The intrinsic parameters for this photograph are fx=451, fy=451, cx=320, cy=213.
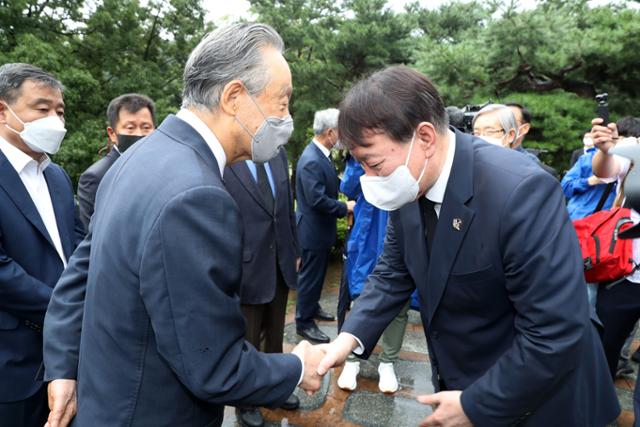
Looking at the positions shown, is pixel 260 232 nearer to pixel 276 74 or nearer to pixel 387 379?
pixel 387 379

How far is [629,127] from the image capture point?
13.9 feet

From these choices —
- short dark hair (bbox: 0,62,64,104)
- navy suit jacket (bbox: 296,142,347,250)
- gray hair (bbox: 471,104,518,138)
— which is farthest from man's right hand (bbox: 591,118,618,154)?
short dark hair (bbox: 0,62,64,104)

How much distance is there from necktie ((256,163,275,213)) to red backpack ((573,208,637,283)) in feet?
7.24

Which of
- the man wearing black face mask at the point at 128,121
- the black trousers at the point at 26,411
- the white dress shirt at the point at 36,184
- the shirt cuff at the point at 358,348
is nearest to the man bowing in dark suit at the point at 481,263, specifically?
the shirt cuff at the point at 358,348

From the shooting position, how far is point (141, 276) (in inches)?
48.0

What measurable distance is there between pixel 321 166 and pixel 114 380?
3316 millimetres

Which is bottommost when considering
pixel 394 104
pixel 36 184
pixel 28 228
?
pixel 28 228

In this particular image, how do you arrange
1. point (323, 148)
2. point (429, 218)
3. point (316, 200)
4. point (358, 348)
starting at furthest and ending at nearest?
point (323, 148), point (316, 200), point (358, 348), point (429, 218)

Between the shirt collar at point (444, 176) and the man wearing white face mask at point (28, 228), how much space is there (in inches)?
73.4

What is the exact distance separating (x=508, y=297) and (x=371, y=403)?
2.28 m

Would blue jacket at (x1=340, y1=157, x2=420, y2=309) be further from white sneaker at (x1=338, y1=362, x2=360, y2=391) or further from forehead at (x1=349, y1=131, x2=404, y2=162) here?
forehead at (x1=349, y1=131, x2=404, y2=162)

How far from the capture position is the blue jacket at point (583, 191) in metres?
3.84

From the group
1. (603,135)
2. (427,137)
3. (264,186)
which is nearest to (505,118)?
(603,135)

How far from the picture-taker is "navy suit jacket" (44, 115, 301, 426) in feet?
3.97
